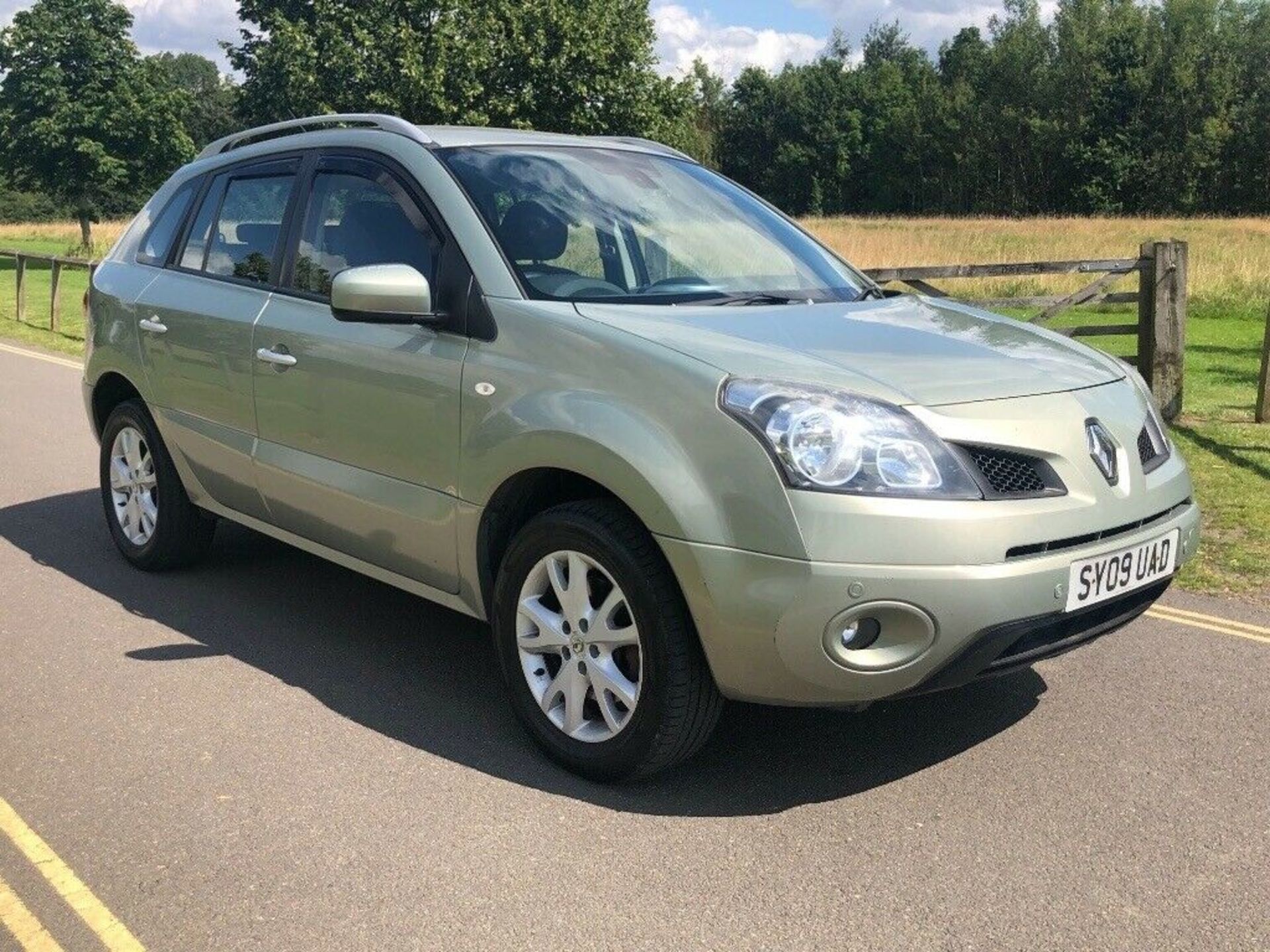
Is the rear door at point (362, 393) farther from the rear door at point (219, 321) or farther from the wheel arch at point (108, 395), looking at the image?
the wheel arch at point (108, 395)

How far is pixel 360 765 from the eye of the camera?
3.92 m

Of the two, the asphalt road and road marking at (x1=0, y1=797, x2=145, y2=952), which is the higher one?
the asphalt road

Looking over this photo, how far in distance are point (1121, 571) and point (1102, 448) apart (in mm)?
336

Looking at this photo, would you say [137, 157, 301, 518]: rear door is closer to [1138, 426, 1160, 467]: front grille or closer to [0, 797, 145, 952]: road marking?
[0, 797, 145, 952]: road marking

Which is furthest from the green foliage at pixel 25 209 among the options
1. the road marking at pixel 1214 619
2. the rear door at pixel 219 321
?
the road marking at pixel 1214 619

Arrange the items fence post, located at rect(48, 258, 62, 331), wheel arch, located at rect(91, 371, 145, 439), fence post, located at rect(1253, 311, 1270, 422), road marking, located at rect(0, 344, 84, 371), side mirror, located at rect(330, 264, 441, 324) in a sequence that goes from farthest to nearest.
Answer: fence post, located at rect(48, 258, 62, 331)
road marking, located at rect(0, 344, 84, 371)
fence post, located at rect(1253, 311, 1270, 422)
wheel arch, located at rect(91, 371, 145, 439)
side mirror, located at rect(330, 264, 441, 324)

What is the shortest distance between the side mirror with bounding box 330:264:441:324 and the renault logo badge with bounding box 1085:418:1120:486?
1.94 meters

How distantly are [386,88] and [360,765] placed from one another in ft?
128

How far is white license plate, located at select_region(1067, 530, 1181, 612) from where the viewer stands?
3455mm

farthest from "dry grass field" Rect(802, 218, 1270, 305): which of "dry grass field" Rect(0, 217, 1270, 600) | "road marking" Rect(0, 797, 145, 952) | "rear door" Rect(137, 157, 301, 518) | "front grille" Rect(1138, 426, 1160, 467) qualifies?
"road marking" Rect(0, 797, 145, 952)

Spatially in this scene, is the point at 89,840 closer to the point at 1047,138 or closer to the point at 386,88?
the point at 386,88

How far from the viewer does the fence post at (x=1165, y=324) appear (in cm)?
993

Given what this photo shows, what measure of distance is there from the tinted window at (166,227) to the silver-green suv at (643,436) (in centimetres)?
57

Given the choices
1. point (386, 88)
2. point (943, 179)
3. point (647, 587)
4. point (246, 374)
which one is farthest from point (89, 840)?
point (943, 179)
